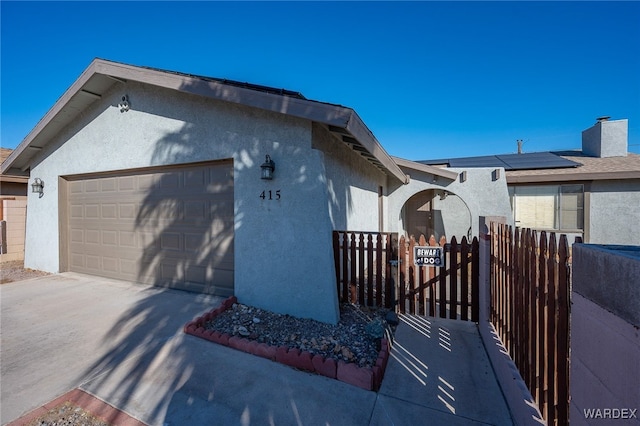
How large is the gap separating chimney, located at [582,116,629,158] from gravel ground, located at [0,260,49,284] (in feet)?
66.7

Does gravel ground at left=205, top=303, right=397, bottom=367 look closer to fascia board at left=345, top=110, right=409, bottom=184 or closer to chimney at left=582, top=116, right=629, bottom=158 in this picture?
fascia board at left=345, top=110, right=409, bottom=184

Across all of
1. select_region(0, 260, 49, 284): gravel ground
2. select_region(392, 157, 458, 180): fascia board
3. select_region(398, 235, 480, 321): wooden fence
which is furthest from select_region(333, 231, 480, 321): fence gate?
select_region(0, 260, 49, 284): gravel ground

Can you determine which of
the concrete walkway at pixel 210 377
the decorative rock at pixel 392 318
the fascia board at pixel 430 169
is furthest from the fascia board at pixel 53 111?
the fascia board at pixel 430 169

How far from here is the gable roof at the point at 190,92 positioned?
3.80m

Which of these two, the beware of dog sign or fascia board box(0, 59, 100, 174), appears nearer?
the beware of dog sign

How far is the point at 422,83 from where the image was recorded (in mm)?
11758

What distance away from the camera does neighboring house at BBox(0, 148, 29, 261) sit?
8742mm

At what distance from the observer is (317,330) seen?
12.7 feet

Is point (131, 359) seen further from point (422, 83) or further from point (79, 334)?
point (422, 83)

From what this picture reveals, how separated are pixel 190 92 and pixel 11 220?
Answer: 30.4ft

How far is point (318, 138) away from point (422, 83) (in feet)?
31.7

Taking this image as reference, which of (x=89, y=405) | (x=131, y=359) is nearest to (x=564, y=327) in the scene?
(x=89, y=405)

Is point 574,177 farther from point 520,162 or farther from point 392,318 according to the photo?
point 392,318

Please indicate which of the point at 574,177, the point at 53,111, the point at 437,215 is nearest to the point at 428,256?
the point at 53,111
